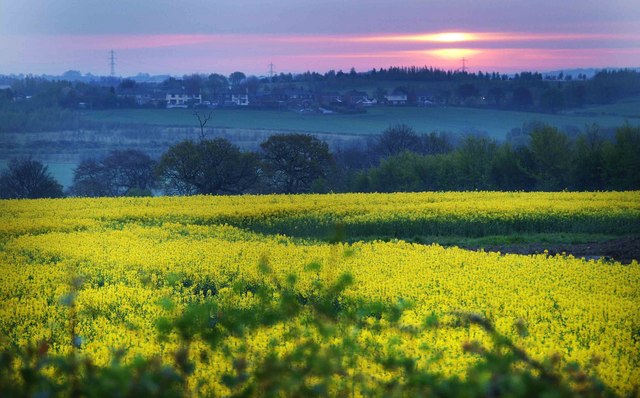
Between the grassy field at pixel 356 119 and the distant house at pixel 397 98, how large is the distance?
6.55 m

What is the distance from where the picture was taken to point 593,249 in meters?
20.9

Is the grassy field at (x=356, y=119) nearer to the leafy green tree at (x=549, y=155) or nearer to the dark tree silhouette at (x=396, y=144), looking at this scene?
the dark tree silhouette at (x=396, y=144)

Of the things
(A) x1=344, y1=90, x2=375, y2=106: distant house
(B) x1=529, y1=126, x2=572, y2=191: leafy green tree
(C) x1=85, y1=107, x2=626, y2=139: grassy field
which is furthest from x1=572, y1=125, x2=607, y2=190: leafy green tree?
(A) x1=344, y1=90, x2=375, y2=106: distant house

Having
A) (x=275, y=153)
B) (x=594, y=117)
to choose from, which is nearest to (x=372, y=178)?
(x=275, y=153)

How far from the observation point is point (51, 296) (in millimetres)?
13422

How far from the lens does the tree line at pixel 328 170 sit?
57250 millimetres

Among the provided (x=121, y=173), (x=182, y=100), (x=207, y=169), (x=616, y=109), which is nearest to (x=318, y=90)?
(x=182, y=100)

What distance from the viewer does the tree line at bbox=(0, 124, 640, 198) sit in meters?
57.2

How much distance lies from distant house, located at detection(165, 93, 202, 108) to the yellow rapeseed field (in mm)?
88059

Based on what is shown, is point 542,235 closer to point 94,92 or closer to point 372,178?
point 372,178

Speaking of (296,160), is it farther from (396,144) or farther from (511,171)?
(396,144)

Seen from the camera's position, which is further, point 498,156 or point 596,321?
point 498,156

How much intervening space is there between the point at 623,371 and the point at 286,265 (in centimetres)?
842

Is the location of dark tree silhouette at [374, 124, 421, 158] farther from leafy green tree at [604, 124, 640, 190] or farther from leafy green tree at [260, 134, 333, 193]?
leafy green tree at [604, 124, 640, 190]
